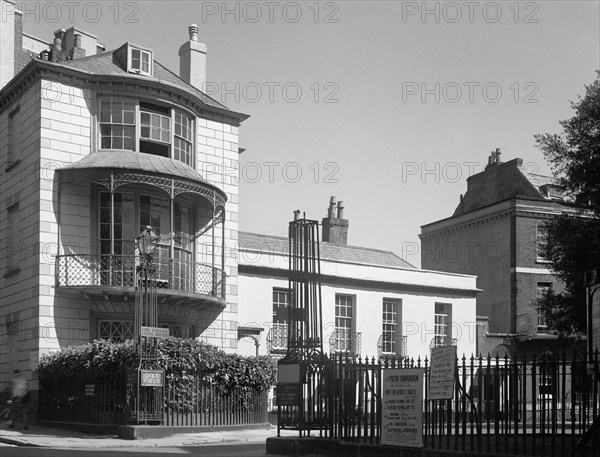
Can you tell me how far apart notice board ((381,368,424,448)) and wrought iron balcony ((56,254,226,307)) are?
12.0 metres

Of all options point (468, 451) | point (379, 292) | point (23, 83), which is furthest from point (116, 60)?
point (468, 451)

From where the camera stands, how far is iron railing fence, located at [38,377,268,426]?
22438 mm

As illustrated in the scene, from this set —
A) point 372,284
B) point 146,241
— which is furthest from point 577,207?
point 146,241

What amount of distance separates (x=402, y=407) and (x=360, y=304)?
2200 centimetres

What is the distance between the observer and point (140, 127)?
2759 centimetres

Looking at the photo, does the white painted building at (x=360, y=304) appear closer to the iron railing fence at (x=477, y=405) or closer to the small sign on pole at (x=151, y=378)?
the small sign on pole at (x=151, y=378)

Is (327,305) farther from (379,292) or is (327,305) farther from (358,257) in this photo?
(358,257)

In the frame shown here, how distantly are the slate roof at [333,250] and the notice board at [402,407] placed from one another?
19627 millimetres

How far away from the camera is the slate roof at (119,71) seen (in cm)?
2727

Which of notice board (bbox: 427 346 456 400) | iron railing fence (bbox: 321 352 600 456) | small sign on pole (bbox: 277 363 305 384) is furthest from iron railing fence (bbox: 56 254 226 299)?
notice board (bbox: 427 346 456 400)

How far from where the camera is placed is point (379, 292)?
37.1 m

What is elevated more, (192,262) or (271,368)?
(192,262)

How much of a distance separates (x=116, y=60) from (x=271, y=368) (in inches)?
444

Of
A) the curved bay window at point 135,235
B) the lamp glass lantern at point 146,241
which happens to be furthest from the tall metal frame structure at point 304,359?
the curved bay window at point 135,235
